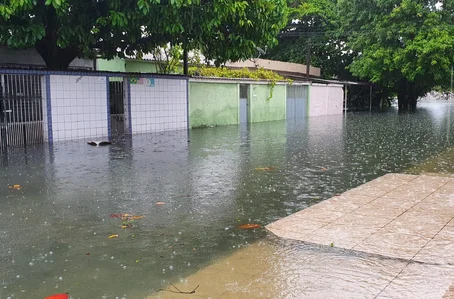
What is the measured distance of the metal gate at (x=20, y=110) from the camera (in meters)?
12.0

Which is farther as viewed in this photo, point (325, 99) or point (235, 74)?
point (325, 99)

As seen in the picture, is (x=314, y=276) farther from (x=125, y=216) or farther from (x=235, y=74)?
(x=235, y=74)

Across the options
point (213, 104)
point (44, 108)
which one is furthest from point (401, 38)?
point (44, 108)

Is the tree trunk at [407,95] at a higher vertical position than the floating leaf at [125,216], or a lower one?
higher

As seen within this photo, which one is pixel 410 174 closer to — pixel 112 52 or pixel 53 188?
pixel 53 188

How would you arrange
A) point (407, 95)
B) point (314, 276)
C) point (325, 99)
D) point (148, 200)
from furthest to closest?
point (407, 95) → point (325, 99) → point (148, 200) → point (314, 276)

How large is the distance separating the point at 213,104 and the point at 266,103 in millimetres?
4221

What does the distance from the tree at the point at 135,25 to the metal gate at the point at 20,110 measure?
0.95 m

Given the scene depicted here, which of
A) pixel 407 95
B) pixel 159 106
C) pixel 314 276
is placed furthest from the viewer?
pixel 407 95

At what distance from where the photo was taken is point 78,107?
45.4ft

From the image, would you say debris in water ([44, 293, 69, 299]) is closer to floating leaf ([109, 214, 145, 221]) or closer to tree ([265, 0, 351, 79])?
floating leaf ([109, 214, 145, 221])

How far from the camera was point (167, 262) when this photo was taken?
4.17m

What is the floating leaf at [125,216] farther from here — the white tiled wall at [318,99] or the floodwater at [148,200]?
the white tiled wall at [318,99]

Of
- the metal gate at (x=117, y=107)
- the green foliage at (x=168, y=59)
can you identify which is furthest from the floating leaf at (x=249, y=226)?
the green foliage at (x=168, y=59)
